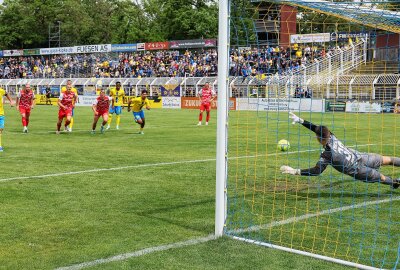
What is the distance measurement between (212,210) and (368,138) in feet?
40.1

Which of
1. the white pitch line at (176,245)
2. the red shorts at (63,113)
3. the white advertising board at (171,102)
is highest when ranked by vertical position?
the red shorts at (63,113)

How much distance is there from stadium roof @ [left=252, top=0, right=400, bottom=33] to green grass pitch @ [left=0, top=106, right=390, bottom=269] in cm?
260

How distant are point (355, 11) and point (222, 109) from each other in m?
2.00

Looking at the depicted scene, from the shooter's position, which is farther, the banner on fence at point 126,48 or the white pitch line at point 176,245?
the banner on fence at point 126,48

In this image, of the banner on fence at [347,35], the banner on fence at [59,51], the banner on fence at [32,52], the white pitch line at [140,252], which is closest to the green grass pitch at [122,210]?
A: the white pitch line at [140,252]

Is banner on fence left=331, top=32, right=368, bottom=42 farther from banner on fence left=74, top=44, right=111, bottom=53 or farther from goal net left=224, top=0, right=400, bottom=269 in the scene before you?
banner on fence left=74, top=44, right=111, bottom=53

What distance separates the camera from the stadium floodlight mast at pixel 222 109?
6504 millimetres

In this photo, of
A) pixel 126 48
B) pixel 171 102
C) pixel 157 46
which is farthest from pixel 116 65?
pixel 171 102

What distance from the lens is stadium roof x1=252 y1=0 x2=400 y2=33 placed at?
6672 millimetres

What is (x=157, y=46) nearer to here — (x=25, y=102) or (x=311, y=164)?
(x=25, y=102)

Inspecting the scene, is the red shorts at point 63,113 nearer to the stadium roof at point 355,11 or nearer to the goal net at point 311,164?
the goal net at point 311,164

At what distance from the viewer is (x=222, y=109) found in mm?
6582

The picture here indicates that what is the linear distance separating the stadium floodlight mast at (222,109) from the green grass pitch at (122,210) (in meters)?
0.31

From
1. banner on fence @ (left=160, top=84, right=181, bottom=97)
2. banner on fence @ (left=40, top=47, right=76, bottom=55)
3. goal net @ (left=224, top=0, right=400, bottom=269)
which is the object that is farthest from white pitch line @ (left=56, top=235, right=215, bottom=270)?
banner on fence @ (left=40, top=47, right=76, bottom=55)
